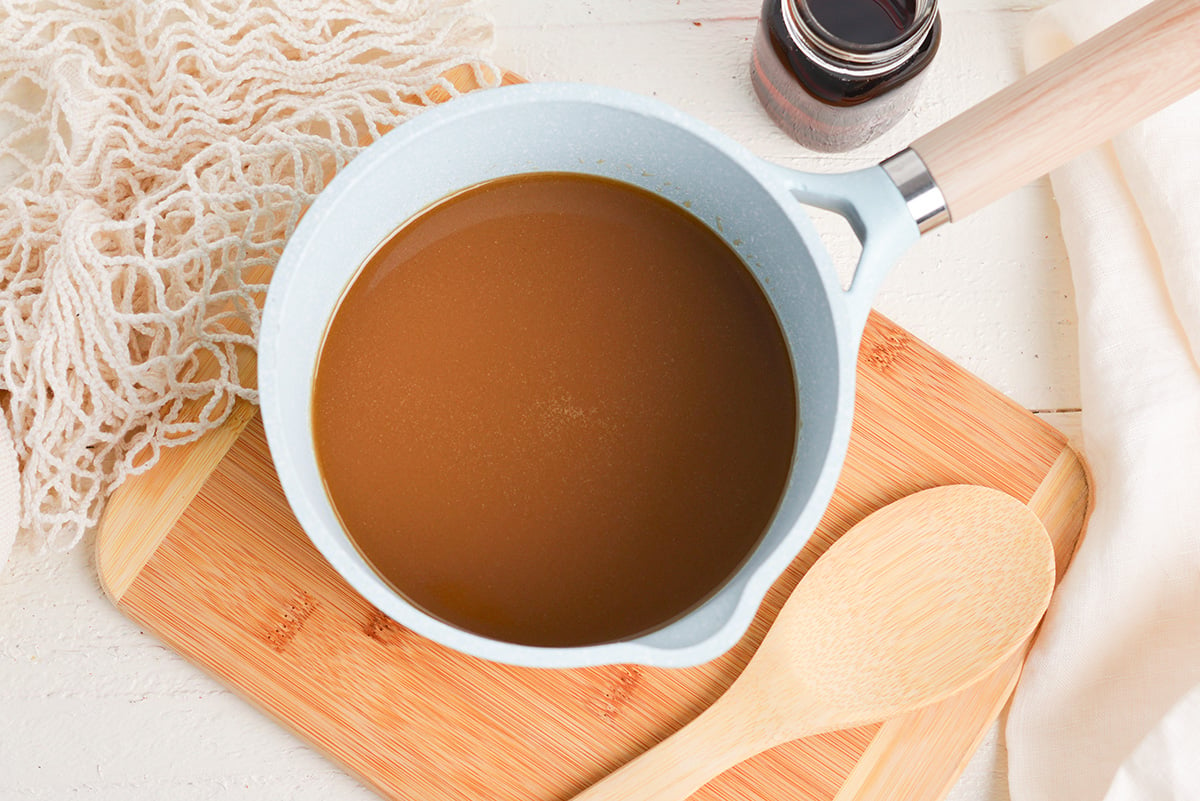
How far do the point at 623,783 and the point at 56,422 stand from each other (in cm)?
55

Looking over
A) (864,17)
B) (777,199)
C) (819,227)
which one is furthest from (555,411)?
(864,17)

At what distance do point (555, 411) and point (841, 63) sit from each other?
373mm

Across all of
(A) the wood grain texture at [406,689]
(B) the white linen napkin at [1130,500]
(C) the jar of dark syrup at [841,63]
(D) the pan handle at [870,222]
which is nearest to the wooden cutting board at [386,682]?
(A) the wood grain texture at [406,689]

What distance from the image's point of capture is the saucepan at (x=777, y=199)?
24.8 inches

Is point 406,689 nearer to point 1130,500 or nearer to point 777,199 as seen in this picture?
point 777,199

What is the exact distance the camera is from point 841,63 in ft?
2.67

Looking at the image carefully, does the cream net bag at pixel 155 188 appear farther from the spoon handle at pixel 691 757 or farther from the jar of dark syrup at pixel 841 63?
the spoon handle at pixel 691 757

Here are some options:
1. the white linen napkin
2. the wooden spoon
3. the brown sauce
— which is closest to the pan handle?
the brown sauce

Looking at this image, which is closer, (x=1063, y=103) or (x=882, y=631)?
(x=1063, y=103)

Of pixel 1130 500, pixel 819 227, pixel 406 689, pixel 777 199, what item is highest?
pixel 777 199

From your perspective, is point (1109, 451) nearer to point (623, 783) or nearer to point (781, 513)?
point (781, 513)

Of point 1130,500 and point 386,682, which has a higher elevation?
point 1130,500

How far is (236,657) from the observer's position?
0.81m

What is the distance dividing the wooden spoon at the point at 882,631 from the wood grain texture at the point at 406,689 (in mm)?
29
